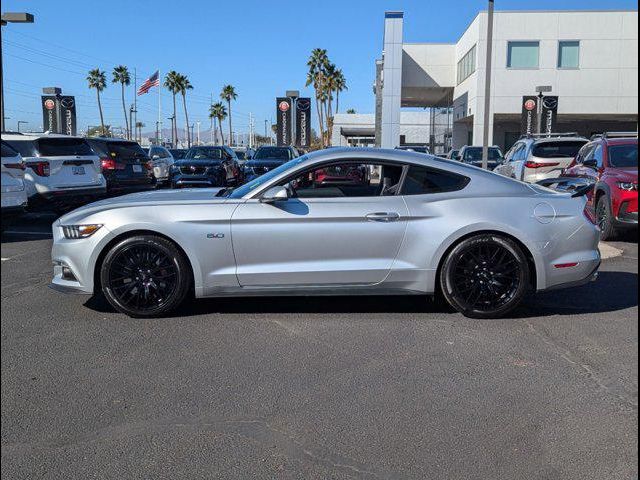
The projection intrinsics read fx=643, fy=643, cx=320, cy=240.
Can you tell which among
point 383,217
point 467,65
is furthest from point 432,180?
point 467,65

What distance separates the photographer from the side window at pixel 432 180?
5977 millimetres

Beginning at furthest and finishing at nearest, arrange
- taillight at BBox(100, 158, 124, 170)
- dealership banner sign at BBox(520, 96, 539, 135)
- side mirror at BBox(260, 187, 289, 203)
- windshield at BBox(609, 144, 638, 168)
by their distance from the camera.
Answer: dealership banner sign at BBox(520, 96, 539, 135), taillight at BBox(100, 158, 124, 170), windshield at BBox(609, 144, 638, 168), side mirror at BBox(260, 187, 289, 203)

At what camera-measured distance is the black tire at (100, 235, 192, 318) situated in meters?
5.70

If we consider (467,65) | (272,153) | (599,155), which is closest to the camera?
(599,155)

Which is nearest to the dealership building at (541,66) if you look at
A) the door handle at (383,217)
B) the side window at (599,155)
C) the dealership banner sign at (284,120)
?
the dealership banner sign at (284,120)

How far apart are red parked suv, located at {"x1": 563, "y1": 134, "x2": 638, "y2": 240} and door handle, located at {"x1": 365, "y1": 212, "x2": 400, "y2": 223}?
464cm

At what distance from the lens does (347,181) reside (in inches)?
244

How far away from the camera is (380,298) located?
6668mm

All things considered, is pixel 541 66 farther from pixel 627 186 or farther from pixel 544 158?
pixel 627 186

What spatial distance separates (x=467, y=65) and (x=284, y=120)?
512 inches

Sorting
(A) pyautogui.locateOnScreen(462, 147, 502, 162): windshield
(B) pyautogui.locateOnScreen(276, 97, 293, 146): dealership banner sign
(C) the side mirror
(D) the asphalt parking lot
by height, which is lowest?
(D) the asphalt parking lot

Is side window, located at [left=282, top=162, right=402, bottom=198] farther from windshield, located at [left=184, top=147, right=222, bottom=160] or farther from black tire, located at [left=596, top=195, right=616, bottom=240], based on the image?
windshield, located at [left=184, top=147, right=222, bottom=160]

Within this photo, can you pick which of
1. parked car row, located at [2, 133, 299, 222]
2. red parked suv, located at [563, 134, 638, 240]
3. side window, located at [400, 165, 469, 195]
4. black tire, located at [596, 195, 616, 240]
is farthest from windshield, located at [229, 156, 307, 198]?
black tire, located at [596, 195, 616, 240]

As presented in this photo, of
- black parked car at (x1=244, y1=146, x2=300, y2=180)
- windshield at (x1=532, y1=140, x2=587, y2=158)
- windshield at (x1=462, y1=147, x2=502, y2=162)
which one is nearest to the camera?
windshield at (x1=532, y1=140, x2=587, y2=158)
